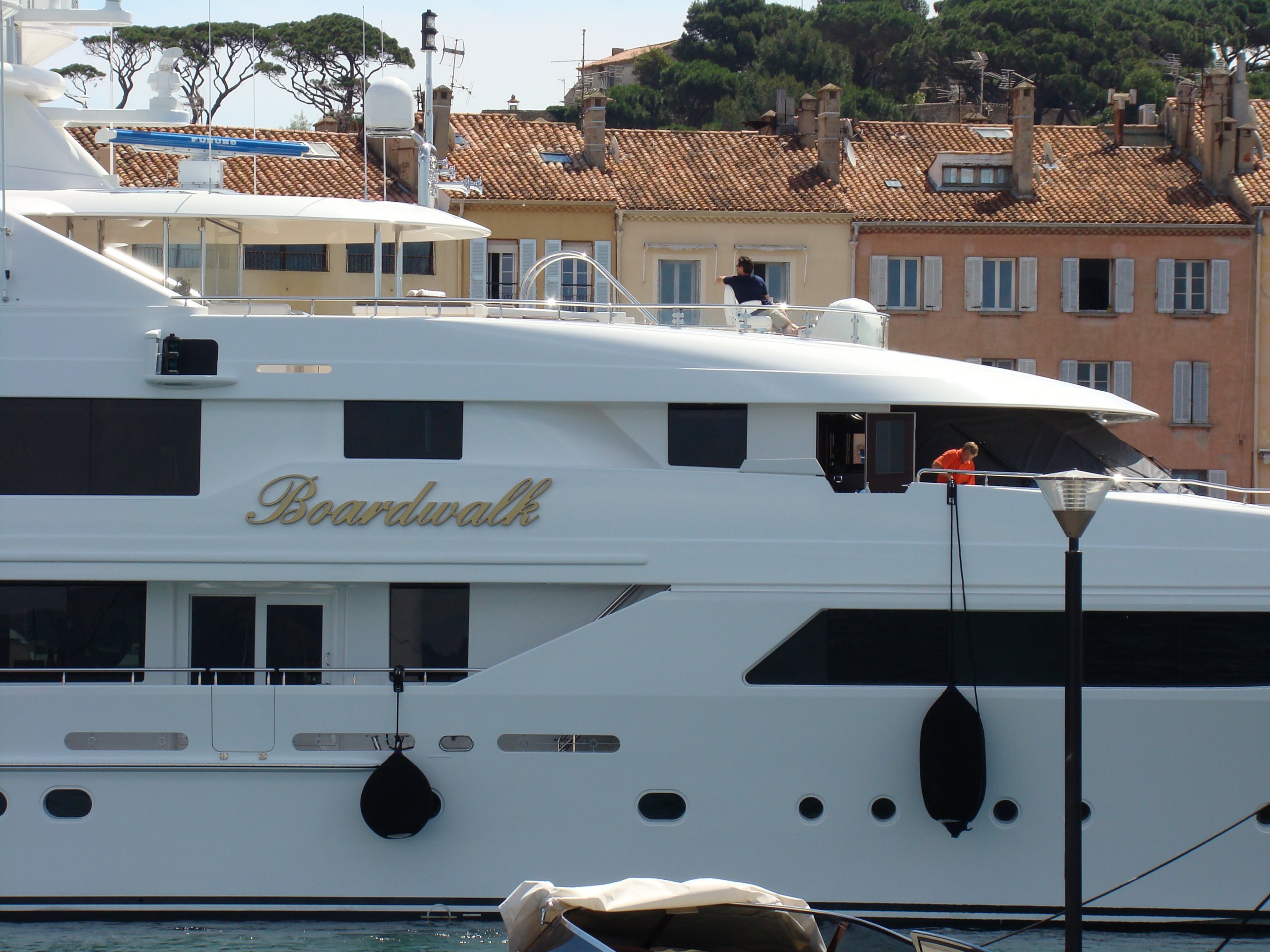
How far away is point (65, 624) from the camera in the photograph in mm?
10633

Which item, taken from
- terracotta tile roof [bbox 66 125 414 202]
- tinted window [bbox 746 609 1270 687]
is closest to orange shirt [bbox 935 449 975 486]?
tinted window [bbox 746 609 1270 687]

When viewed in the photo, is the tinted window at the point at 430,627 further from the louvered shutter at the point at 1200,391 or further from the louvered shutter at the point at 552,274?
the louvered shutter at the point at 1200,391

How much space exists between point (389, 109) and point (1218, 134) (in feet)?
75.7

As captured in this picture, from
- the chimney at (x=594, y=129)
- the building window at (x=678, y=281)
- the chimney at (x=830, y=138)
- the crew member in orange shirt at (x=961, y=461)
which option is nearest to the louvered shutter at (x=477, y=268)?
the chimney at (x=594, y=129)

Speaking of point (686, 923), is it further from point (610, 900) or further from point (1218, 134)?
point (1218, 134)

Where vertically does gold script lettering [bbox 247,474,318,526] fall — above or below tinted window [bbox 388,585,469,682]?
above

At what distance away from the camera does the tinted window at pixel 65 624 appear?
10.6 m

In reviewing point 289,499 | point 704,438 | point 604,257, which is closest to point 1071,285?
point 604,257

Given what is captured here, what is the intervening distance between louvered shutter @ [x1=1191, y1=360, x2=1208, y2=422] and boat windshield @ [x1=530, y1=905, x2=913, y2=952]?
24.6m

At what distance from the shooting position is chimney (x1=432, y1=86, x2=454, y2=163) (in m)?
29.5

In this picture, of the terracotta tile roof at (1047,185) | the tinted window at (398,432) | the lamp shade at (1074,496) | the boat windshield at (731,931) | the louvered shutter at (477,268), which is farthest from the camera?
the terracotta tile roof at (1047,185)

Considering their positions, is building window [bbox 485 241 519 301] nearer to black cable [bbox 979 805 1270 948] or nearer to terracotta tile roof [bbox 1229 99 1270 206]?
terracotta tile roof [bbox 1229 99 1270 206]

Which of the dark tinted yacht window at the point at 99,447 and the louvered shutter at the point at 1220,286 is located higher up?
the louvered shutter at the point at 1220,286

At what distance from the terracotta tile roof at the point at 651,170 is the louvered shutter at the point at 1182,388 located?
7.59m
